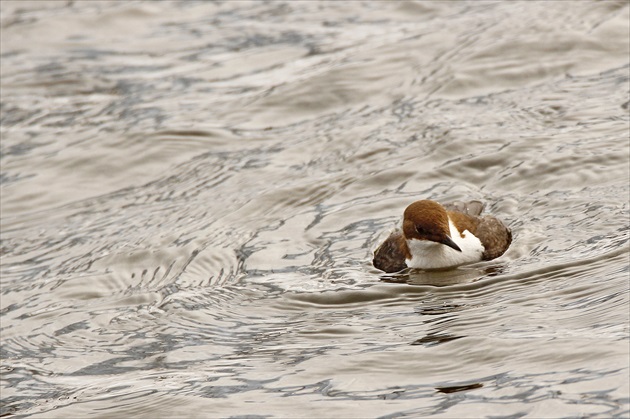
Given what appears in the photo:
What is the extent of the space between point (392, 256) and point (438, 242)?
371 mm

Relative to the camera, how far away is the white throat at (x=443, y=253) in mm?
9336

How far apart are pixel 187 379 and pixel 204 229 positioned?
324cm

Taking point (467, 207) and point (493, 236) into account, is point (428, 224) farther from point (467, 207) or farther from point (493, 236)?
point (467, 207)

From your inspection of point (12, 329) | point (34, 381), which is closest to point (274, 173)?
point (12, 329)

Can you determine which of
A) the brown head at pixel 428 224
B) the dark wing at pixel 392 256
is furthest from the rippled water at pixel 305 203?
the brown head at pixel 428 224

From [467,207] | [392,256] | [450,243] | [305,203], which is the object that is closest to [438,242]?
[450,243]

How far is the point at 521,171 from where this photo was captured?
1058cm

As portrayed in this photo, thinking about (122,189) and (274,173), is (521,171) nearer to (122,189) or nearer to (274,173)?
(274,173)

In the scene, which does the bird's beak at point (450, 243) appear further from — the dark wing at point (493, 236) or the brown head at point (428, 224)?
the dark wing at point (493, 236)

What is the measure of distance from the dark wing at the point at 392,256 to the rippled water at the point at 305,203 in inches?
4.3

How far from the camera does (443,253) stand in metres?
9.45

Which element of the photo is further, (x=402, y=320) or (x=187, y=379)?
(x=402, y=320)

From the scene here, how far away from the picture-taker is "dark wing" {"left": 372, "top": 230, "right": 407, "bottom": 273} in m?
9.35

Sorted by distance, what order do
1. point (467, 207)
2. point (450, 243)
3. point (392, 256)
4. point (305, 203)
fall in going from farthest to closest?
point (305, 203), point (467, 207), point (392, 256), point (450, 243)
